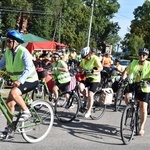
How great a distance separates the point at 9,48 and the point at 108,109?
484 centimetres

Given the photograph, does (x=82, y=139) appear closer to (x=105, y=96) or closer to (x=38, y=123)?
(x=38, y=123)

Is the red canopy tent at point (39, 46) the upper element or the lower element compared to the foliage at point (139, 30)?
lower

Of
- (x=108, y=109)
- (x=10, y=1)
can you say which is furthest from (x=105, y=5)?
(x=108, y=109)

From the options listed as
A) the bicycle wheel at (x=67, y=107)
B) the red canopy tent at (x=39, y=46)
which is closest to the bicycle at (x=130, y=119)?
the bicycle wheel at (x=67, y=107)

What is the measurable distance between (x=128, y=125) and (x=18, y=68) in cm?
228

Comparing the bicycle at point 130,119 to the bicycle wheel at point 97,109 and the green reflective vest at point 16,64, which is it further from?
the green reflective vest at point 16,64

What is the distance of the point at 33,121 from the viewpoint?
18.7 ft

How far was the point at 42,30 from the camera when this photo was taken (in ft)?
188

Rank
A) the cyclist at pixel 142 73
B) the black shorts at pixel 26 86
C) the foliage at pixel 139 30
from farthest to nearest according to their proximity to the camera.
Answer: the foliage at pixel 139 30, the cyclist at pixel 142 73, the black shorts at pixel 26 86

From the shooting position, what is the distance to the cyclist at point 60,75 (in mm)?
8477

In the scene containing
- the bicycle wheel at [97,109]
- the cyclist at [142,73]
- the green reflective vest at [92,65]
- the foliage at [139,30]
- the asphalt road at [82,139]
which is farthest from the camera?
the foliage at [139,30]

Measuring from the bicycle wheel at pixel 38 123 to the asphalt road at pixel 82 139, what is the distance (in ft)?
0.41

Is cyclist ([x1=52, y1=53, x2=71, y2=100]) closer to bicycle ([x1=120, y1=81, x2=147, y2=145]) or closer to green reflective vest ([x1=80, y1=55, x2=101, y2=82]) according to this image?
green reflective vest ([x1=80, y1=55, x2=101, y2=82])

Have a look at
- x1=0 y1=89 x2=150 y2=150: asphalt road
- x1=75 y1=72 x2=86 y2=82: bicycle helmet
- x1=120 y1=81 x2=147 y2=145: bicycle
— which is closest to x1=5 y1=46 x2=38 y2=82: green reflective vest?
x1=0 y1=89 x2=150 y2=150: asphalt road
